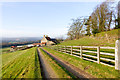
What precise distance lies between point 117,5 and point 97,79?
31.6 m

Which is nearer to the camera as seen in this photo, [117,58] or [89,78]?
[89,78]

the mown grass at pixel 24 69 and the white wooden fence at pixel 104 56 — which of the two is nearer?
the white wooden fence at pixel 104 56

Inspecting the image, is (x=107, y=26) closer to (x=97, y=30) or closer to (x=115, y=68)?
(x=97, y=30)

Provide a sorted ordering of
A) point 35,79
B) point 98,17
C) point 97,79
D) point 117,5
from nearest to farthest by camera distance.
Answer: point 97,79 → point 35,79 → point 117,5 → point 98,17

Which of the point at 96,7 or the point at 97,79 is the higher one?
the point at 96,7

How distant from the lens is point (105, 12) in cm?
2431

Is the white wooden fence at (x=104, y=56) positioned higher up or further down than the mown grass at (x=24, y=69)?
higher up

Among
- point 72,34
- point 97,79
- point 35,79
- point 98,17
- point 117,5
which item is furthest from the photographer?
point 72,34

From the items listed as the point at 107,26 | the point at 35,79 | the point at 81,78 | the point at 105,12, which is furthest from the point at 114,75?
the point at 105,12

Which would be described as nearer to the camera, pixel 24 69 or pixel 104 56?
pixel 24 69

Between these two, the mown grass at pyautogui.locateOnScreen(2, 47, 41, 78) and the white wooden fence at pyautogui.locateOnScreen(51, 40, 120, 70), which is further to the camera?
the mown grass at pyautogui.locateOnScreen(2, 47, 41, 78)

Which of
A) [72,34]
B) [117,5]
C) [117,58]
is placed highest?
[117,5]

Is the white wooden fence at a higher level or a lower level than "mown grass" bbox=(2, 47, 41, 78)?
higher

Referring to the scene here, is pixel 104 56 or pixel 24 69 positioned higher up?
pixel 104 56
